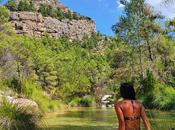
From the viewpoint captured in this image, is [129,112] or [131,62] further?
[131,62]

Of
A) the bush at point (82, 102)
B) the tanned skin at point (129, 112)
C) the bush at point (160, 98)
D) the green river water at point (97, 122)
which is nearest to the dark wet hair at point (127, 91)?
the tanned skin at point (129, 112)

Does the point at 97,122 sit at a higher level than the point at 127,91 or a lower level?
lower

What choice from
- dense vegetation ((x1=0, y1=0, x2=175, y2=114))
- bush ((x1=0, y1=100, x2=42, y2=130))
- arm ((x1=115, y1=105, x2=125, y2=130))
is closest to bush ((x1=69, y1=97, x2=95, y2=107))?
dense vegetation ((x1=0, y1=0, x2=175, y2=114))

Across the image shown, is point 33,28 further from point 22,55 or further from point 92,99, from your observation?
point 22,55

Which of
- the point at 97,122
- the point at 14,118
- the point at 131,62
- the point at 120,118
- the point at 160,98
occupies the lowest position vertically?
the point at 97,122

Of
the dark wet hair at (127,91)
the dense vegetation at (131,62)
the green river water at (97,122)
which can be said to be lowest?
the green river water at (97,122)

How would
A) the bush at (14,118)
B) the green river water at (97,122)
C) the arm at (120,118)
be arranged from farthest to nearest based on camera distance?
the green river water at (97,122), the bush at (14,118), the arm at (120,118)

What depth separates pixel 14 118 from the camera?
17641mm

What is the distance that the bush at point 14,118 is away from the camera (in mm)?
17141

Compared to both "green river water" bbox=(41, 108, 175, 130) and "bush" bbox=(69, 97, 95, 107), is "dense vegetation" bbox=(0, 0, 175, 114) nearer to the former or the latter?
"bush" bbox=(69, 97, 95, 107)

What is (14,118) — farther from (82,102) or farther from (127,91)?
(82,102)

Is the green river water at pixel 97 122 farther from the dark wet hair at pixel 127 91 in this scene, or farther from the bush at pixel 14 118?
the dark wet hair at pixel 127 91

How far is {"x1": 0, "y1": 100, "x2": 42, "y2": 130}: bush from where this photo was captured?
17.1 m

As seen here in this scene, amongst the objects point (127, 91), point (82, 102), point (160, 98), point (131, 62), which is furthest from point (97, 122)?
point (82, 102)
